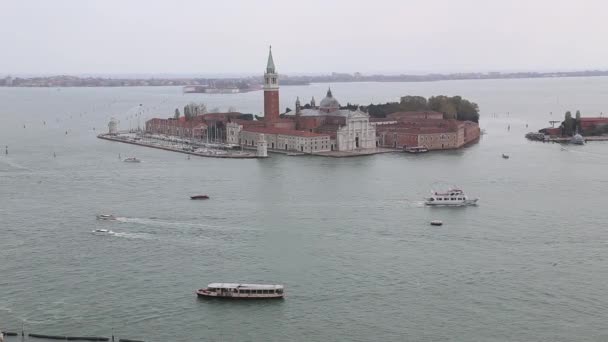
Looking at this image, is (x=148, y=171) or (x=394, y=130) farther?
(x=394, y=130)

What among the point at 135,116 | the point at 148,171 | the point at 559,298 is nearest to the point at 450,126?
the point at 148,171

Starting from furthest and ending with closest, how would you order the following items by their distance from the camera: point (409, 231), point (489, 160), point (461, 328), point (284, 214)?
point (489, 160) < point (284, 214) < point (409, 231) < point (461, 328)

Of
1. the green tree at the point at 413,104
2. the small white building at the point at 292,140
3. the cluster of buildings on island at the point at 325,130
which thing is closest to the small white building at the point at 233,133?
the cluster of buildings on island at the point at 325,130

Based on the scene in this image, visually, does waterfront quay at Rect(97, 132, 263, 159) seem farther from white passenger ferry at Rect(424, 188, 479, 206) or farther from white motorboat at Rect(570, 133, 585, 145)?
white motorboat at Rect(570, 133, 585, 145)

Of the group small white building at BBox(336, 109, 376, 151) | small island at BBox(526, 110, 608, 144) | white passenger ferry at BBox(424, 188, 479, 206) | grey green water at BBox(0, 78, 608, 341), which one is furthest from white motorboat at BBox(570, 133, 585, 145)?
white passenger ferry at BBox(424, 188, 479, 206)

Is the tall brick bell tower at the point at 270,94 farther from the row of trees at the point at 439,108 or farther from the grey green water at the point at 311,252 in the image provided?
the grey green water at the point at 311,252

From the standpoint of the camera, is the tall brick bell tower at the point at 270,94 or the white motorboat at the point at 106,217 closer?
the white motorboat at the point at 106,217

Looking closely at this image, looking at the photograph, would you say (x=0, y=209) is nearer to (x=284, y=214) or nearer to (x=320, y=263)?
(x=284, y=214)
